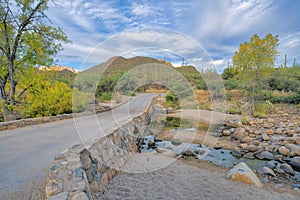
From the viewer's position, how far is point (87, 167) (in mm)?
2576

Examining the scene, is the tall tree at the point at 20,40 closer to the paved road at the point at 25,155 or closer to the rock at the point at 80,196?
the paved road at the point at 25,155

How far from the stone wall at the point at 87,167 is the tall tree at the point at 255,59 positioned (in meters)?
10.0

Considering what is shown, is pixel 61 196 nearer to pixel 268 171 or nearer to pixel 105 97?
pixel 268 171

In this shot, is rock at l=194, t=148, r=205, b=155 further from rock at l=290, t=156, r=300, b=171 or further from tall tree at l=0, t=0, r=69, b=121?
tall tree at l=0, t=0, r=69, b=121

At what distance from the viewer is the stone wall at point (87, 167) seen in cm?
172

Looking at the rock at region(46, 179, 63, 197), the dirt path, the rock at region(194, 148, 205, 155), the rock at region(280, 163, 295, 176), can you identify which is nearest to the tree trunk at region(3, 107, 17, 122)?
the dirt path

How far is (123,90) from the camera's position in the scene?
13531 mm

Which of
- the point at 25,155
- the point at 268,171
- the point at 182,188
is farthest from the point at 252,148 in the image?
the point at 25,155

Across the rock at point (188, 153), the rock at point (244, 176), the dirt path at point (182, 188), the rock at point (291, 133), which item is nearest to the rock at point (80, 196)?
the dirt path at point (182, 188)

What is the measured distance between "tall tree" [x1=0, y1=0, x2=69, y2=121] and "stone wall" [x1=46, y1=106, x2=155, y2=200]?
561 cm

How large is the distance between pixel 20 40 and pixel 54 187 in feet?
25.2

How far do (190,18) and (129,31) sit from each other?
2477 mm

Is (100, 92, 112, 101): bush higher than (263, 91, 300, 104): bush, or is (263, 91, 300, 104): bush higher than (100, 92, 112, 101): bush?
(100, 92, 112, 101): bush

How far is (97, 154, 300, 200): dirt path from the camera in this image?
2.88m
